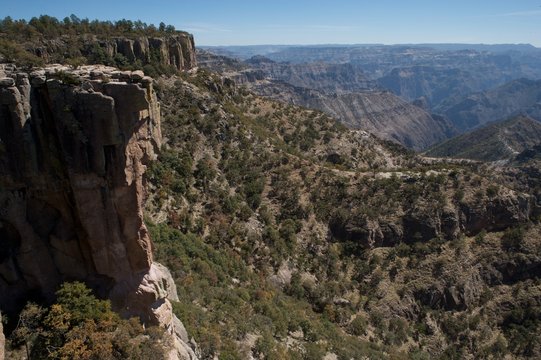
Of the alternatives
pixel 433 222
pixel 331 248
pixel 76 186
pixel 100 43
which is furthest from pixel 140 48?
pixel 76 186

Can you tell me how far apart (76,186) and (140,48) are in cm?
6735

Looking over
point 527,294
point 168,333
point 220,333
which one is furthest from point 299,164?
point 168,333

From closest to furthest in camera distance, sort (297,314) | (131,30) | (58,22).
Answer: (297,314)
(58,22)
(131,30)

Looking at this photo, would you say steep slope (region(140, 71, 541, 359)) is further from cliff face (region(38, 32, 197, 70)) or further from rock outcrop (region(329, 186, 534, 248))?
cliff face (region(38, 32, 197, 70))

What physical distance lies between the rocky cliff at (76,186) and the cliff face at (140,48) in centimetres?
4490

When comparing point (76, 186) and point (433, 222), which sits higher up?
point (76, 186)

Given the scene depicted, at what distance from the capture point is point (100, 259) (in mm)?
24266

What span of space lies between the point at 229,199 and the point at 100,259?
34864 millimetres

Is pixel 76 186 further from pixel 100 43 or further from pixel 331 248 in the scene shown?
pixel 100 43

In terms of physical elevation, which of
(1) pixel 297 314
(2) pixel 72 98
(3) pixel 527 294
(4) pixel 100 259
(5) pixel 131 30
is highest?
(5) pixel 131 30

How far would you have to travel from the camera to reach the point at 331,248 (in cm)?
6209

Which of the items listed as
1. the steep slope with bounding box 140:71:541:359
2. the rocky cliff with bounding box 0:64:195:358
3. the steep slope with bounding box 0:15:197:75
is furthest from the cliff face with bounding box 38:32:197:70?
the rocky cliff with bounding box 0:64:195:358

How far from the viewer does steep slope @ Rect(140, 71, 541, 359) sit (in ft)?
140

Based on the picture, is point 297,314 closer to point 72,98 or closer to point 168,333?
point 168,333
